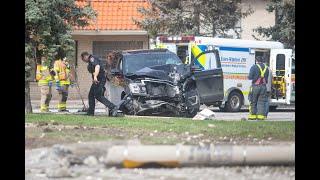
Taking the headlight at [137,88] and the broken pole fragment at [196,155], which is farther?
the headlight at [137,88]

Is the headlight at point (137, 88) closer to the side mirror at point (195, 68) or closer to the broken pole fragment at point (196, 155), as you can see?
the side mirror at point (195, 68)

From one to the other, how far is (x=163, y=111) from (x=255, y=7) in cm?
603

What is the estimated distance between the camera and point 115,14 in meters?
16.0

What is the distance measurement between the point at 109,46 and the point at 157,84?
3.39m

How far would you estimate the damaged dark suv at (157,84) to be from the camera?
12414mm

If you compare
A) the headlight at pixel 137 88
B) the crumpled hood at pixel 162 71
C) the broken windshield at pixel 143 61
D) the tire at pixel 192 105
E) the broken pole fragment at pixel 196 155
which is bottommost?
the broken pole fragment at pixel 196 155

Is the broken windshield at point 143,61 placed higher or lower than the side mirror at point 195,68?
higher

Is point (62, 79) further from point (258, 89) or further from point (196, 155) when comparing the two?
point (196, 155)

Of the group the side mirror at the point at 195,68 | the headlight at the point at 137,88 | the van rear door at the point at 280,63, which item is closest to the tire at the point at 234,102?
the van rear door at the point at 280,63

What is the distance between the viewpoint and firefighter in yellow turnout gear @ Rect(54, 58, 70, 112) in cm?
1372

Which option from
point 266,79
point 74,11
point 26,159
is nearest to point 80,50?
point 74,11

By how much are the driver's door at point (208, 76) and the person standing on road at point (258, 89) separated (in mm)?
989
